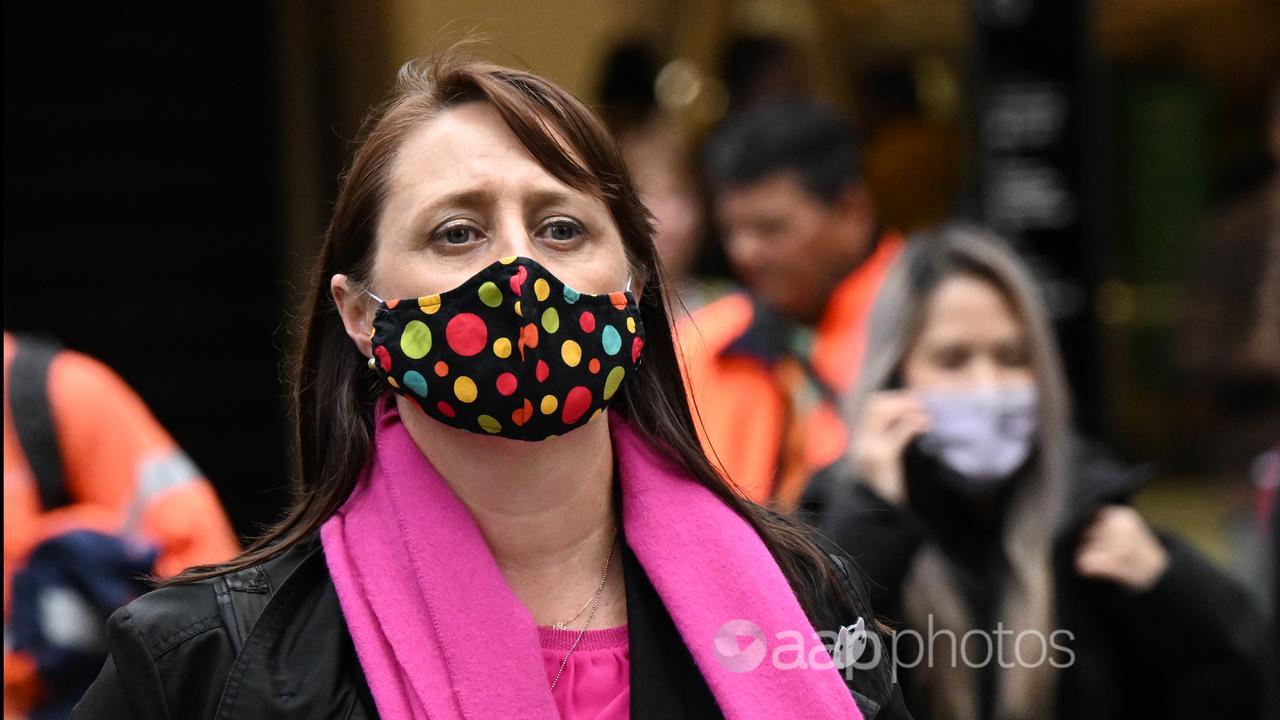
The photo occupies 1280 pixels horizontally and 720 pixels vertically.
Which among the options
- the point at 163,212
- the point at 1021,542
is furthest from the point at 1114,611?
the point at 163,212

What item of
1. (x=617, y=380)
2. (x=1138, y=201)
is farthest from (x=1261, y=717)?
(x=1138, y=201)

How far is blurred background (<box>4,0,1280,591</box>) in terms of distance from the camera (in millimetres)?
6480

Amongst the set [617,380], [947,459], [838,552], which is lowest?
[947,459]

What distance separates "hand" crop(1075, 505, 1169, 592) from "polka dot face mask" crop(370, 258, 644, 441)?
6.22ft

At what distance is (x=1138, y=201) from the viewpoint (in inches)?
342

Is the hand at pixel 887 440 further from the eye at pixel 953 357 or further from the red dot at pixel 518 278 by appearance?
the red dot at pixel 518 278

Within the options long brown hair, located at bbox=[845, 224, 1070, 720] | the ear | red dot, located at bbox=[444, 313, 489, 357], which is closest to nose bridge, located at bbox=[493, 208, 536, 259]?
red dot, located at bbox=[444, 313, 489, 357]

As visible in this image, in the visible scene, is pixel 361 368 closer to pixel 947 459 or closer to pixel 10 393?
pixel 10 393

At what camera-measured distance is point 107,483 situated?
3.48 m

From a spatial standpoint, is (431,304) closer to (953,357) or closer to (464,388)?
(464,388)

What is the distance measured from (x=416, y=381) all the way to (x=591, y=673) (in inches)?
18.4

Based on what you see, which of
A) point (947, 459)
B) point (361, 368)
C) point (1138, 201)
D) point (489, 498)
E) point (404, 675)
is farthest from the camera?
point (1138, 201)

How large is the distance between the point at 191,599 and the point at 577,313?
0.64 m

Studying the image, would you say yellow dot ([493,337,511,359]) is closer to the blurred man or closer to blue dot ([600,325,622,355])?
blue dot ([600,325,622,355])
